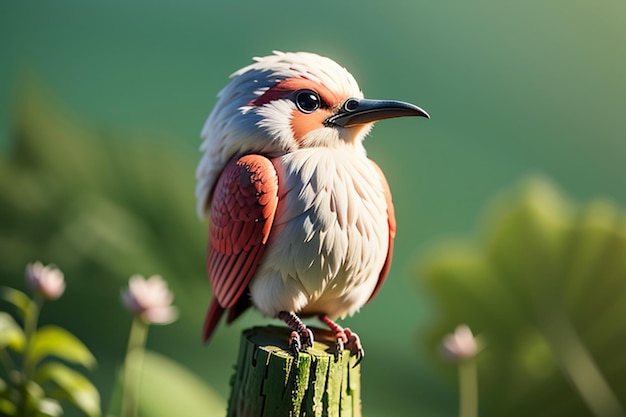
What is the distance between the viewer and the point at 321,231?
1.06 meters

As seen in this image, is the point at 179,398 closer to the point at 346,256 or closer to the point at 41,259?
the point at 41,259

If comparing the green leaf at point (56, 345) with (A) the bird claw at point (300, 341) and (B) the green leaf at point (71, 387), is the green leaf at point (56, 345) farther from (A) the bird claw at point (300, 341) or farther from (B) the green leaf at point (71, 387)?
(A) the bird claw at point (300, 341)

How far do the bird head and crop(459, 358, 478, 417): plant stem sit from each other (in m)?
1.26

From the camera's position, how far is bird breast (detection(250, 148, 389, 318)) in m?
1.07

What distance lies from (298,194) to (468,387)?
1.52 metres

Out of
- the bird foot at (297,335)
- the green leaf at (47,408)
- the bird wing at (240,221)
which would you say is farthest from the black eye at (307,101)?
the green leaf at (47,408)

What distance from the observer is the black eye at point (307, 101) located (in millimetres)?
1113

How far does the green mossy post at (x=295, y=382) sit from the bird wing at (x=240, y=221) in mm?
127

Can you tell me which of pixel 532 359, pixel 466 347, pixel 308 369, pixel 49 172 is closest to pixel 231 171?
pixel 308 369

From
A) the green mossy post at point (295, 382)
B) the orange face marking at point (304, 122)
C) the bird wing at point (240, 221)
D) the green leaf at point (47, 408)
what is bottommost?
the green mossy post at point (295, 382)

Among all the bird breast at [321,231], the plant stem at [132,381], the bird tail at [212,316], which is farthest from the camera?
the plant stem at [132,381]

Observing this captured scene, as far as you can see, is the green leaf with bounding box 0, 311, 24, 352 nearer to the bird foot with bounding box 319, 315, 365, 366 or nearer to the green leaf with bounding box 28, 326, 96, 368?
→ the green leaf with bounding box 28, 326, 96, 368

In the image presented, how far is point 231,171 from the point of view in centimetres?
112

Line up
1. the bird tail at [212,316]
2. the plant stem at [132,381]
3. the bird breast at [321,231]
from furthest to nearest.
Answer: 1. the plant stem at [132,381]
2. the bird tail at [212,316]
3. the bird breast at [321,231]
